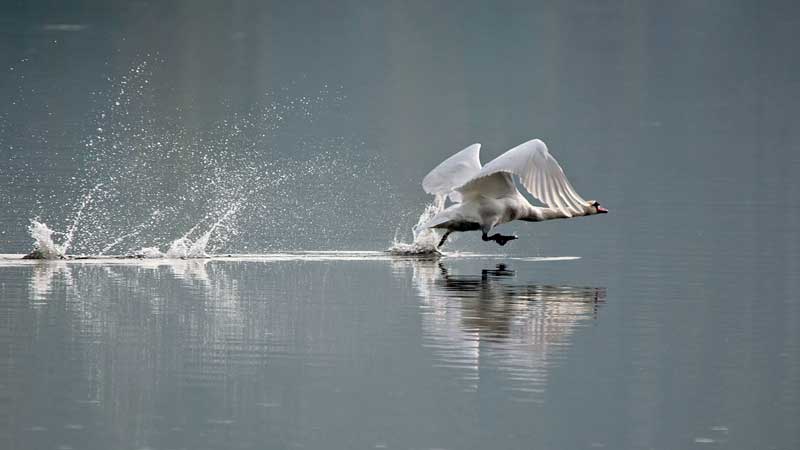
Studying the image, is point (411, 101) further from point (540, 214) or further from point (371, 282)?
point (371, 282)

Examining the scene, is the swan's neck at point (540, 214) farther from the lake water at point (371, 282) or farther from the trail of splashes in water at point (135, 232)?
the trail of splashes in water at point (135, 232)

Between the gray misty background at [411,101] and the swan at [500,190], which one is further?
the gray misty background at [411,101]

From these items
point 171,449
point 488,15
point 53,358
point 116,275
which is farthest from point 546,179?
point 488,15

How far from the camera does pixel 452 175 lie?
26953mm

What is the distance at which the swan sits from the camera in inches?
995

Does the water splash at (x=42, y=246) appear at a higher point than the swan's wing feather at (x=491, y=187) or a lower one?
lower

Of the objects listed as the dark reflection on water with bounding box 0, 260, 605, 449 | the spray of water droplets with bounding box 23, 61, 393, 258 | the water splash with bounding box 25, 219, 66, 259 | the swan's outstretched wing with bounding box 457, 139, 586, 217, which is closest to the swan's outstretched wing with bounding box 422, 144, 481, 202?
the swan's outstretched wing with bounding box 457, 139, 586, 217

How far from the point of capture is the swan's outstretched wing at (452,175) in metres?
26.7

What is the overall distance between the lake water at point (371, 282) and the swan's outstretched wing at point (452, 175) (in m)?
1.03

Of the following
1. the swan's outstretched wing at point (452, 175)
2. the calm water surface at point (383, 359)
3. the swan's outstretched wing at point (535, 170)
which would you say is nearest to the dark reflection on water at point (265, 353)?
the calm water surface at point (383, 359)

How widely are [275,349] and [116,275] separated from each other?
5418mm

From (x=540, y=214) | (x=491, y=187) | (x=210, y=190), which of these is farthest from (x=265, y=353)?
(x=210, y=190)

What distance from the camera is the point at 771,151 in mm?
53219

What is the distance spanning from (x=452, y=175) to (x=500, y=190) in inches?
30.2
